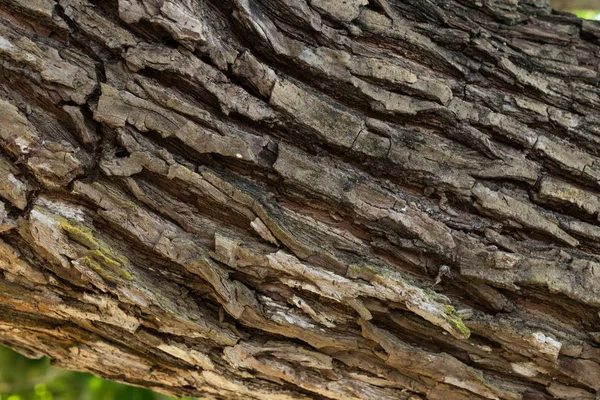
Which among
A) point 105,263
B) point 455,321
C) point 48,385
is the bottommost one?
point 48,385

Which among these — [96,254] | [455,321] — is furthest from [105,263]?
[455,321]

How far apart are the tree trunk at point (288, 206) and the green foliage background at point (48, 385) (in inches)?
80.8

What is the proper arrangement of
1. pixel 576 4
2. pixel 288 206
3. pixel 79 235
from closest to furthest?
pixel 79 235
pixel 288 206
pixel 576 4

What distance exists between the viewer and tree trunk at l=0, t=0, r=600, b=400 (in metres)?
2.59

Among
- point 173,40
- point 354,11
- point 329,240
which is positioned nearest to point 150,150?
point 173,40

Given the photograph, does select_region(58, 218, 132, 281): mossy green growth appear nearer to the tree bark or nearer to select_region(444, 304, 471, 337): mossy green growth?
select_region(444, 304, 471, 337): mossy green growth

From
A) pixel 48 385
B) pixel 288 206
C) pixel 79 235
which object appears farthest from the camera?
pixel 48 385

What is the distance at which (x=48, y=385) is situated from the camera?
5285mm

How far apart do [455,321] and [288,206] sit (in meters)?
1.03

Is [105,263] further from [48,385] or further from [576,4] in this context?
[576,4]

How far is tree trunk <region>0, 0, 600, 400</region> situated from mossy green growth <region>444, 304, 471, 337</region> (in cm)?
2

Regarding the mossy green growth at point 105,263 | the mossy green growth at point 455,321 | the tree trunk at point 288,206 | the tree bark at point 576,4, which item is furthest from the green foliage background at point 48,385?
the tree bark at point 576,4

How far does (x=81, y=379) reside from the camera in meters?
5.00

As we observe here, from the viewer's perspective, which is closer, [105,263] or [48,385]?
[105,263]
